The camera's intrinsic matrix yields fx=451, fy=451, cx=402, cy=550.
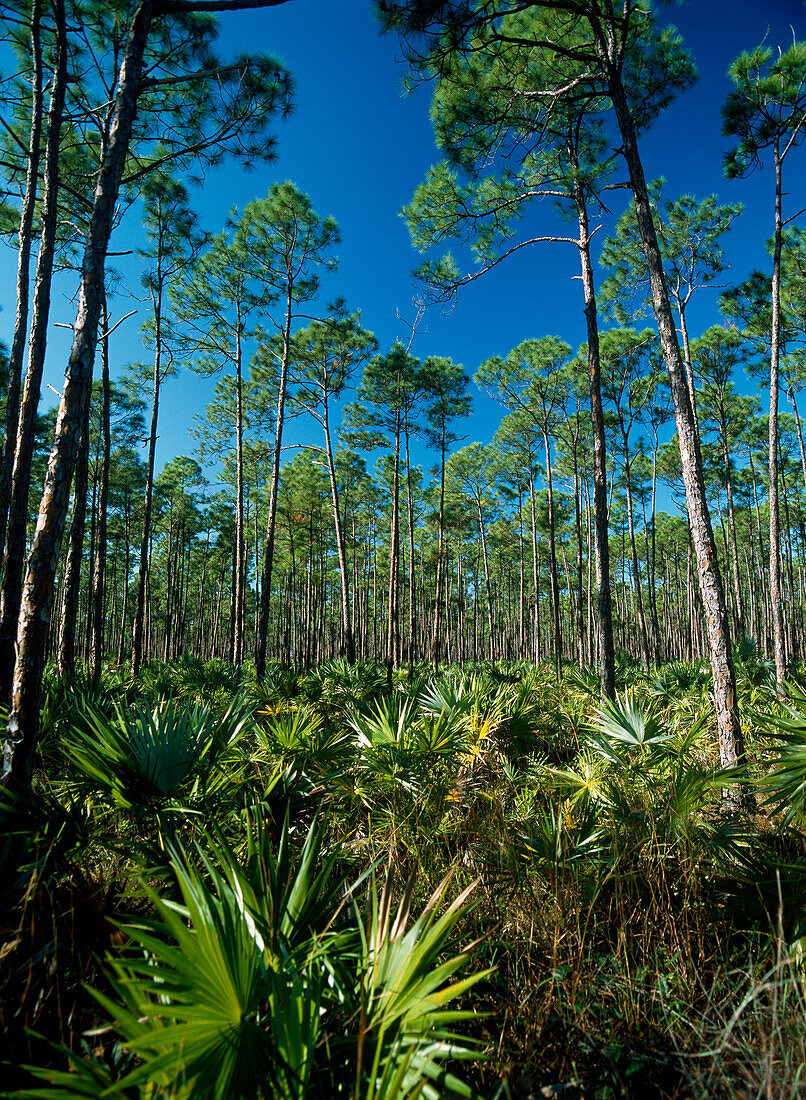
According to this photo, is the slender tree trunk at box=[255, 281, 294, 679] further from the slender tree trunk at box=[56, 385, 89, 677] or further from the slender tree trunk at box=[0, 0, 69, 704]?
the slender tree trunk at box=[0, 0, 69, 704]

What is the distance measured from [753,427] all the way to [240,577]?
24.3 m

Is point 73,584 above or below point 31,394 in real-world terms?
below

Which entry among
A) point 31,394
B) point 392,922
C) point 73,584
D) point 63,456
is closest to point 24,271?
point 31,394

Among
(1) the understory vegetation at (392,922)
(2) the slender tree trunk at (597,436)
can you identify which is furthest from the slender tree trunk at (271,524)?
(2) the slender tree trunk at (597,436)

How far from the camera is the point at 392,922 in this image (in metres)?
2.29

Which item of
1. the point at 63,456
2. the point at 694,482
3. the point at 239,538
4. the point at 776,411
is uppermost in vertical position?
the point at 776,411

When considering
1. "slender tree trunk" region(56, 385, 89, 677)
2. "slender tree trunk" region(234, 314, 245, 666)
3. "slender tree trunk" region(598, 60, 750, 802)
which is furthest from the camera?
"slender tree trunk" region(234, 314, 245, 666)

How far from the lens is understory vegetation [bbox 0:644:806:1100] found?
132cm

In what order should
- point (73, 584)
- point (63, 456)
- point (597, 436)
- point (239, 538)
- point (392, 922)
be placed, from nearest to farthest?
1. point (392, 922)
2. point (63, 456)
3. point (597, 436)
4. point (73, 584)
5. point (239, 538)

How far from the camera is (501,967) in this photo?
2641 mm

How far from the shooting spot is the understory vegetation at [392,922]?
1.32 m

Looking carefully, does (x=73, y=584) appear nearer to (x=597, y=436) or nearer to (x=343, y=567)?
(x=343, y=567)

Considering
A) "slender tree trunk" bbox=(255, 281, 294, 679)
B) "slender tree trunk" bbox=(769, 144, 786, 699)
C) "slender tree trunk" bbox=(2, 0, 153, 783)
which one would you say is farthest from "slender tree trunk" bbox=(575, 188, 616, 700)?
"slender tree trunk" bbox=(255, 281, 294, 679)

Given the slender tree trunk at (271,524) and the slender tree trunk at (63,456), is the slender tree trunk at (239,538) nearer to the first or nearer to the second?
the slender tree trunk at (271,524)
